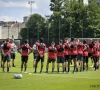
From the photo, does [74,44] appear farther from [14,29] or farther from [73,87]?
[14,29]

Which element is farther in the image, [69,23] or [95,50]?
[69,23]

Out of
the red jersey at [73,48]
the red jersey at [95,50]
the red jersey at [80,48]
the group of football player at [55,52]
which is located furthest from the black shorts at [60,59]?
the red jersey at [95,50]

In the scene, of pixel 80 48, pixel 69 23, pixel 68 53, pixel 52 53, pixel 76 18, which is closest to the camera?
pixel 52 53

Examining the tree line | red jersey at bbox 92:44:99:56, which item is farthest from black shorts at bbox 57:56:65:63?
the tree line

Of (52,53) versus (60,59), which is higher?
(52,53)

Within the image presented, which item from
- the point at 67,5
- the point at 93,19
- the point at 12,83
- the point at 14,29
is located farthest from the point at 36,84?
the point at 14,29

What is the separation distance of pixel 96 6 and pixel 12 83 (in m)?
66.9

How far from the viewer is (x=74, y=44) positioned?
24.2m

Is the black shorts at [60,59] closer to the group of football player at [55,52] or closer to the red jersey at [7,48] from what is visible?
the group of football player at [55,52]

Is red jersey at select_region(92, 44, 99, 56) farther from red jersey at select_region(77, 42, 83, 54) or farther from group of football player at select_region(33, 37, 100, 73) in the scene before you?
red jersey at select_region(77, 42, 83, 54)

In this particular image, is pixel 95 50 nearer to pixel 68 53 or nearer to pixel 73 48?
pixel 68 53

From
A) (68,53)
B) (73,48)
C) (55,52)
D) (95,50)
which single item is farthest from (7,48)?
(95,50)

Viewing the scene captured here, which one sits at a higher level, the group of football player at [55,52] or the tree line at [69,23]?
the tree line at [69,23]

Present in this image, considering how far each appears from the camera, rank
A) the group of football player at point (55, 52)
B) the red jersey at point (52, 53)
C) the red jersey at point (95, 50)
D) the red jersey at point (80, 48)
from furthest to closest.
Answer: the red jersey at point (95, 50) → the red jersey at point (80, 48) → the red jersey at point (52, 53) → the group of football player at point (55, 52)
